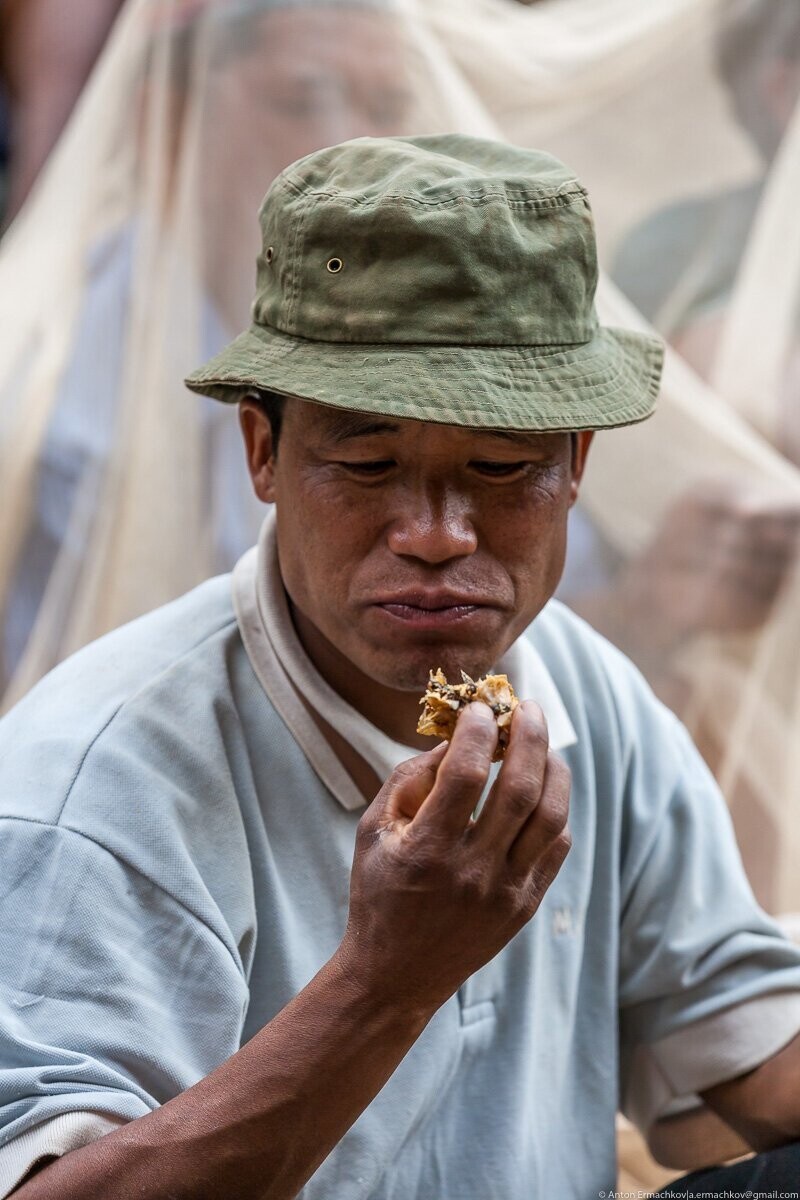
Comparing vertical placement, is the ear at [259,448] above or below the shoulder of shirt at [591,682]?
above

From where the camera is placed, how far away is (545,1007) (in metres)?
1.54

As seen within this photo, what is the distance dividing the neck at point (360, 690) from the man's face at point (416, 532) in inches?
3.3

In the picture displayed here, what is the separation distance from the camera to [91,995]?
117cm

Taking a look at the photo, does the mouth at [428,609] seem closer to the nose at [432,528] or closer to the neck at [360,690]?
the nose at [432,528]

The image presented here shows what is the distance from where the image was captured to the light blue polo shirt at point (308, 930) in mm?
1175

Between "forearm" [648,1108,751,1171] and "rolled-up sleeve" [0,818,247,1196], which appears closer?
"rolled-up sleeve" [0,818,247,1196]

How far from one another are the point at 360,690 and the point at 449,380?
36cm

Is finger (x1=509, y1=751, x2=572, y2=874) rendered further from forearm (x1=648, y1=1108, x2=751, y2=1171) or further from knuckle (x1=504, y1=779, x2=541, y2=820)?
forearm (x1=648, y1=1108, x2=751, y2=1171)

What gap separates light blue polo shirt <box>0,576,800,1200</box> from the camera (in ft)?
3.85

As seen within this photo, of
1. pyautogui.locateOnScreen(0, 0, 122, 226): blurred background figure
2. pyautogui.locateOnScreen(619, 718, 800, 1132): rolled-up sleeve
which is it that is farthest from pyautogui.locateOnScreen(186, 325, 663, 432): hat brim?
pyautogui.locateOnScreen(0, 0, 122, 226): blurred background figure

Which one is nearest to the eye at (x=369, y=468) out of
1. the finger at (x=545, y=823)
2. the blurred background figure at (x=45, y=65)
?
the finger at (x=545, y=823)

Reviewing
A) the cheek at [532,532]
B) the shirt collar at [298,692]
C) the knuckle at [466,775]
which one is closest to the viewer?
the knuckle at [466,775]

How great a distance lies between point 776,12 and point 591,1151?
81.7 inches

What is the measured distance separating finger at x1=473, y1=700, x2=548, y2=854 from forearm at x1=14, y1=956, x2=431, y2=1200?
15cm
